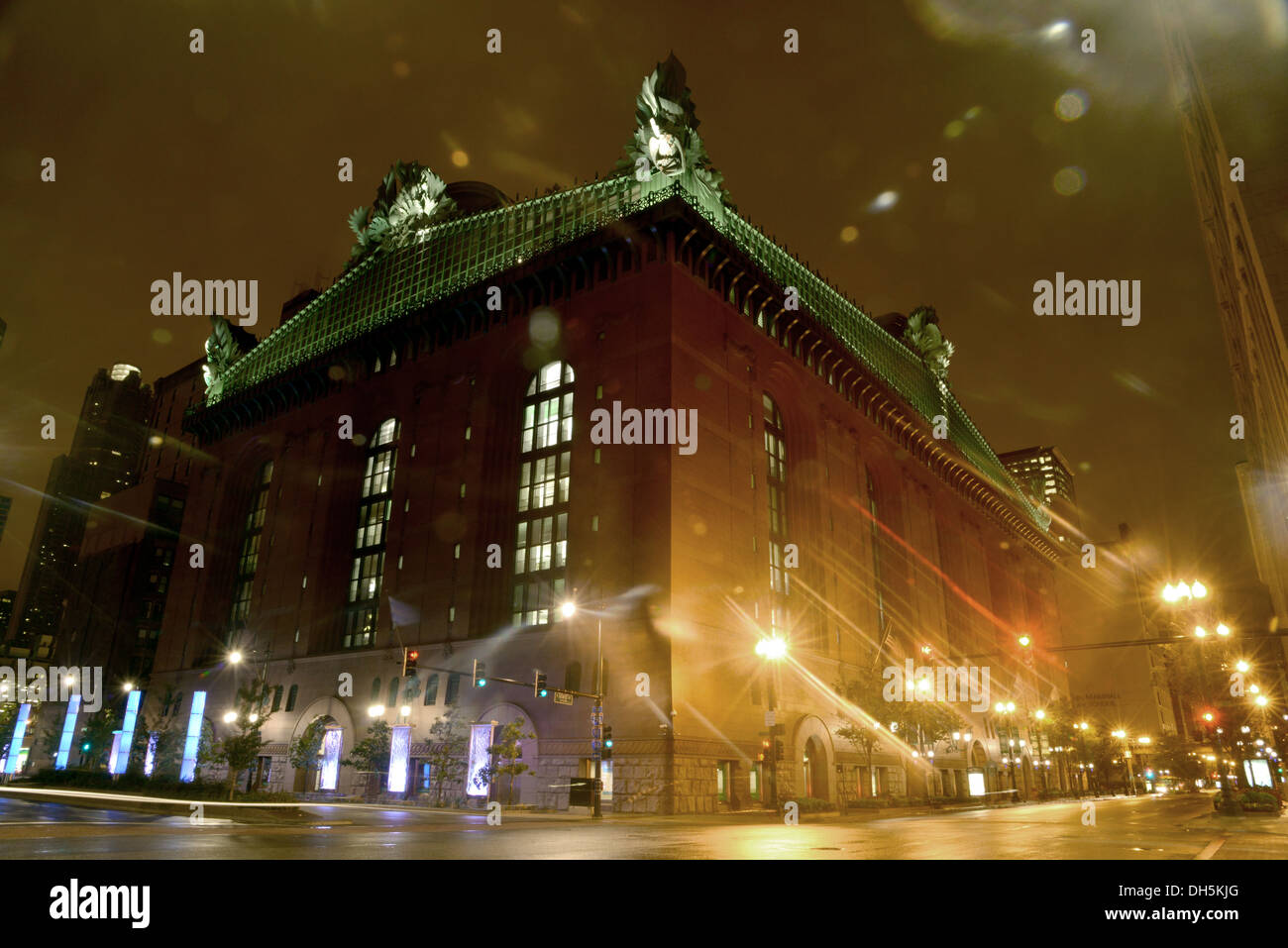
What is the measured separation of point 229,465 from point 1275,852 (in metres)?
77.3

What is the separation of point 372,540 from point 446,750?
19707mm

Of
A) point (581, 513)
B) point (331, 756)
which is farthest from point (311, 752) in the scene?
point (581, 513)

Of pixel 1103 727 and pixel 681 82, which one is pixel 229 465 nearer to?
pixel 681 82

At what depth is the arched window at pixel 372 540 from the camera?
5550 cm

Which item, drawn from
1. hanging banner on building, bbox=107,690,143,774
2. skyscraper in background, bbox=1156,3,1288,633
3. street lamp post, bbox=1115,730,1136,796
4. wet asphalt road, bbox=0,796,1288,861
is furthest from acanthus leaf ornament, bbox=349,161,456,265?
street lamp post, bbox=1115,730,1136,796

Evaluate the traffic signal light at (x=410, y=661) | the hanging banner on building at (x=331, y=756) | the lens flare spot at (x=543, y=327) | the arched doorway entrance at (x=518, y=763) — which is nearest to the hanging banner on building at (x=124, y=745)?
the hanging banner on building at (x=331, y=756)

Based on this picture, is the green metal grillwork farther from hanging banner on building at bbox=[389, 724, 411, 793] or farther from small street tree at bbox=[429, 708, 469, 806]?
hanging banner on building at bbox=[389, 724, 411, 793]

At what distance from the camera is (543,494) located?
48.7 meters

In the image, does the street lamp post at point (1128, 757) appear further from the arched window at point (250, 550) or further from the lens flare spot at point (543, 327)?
the arched window at point (250, 550)

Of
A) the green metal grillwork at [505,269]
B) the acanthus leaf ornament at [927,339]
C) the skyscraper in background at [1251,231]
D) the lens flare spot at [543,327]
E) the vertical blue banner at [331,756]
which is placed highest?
the acanthus leaf ornament at [927,339]

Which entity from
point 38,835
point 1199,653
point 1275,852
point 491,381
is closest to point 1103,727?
point 1199,653

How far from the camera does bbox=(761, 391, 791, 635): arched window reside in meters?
50.2

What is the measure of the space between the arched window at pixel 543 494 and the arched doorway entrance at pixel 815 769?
18.6 m

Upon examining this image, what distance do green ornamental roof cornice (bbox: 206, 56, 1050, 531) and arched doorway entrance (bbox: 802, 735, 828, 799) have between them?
3059cm
